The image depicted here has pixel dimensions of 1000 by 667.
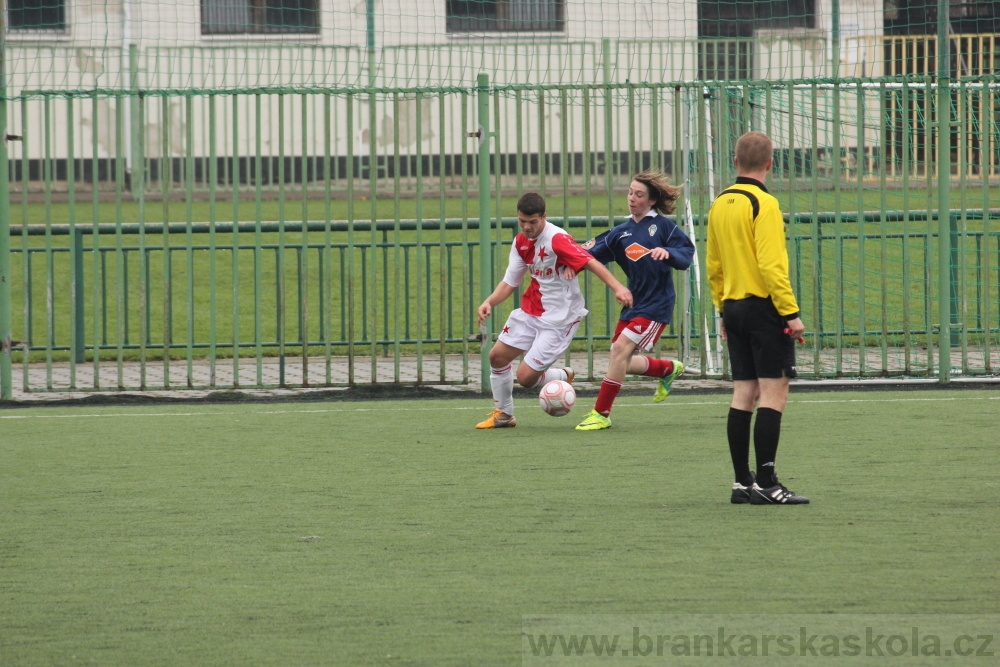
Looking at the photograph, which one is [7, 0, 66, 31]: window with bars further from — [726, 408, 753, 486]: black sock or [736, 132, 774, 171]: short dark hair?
[726, 408, 753, 486]: black sock

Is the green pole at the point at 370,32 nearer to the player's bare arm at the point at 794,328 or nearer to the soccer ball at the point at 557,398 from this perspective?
the soccer ball at the point at 557,398

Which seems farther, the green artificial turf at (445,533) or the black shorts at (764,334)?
the black shorts at (764,334)

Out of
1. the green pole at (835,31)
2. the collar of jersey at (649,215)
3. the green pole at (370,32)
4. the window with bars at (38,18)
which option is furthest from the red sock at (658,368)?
the window with bars at (38,18)

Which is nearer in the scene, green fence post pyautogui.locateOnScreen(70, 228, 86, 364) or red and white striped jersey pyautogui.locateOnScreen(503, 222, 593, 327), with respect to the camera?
red and white striped jersey pyautogui.locateOnScreen(503, 222, 593, 327)

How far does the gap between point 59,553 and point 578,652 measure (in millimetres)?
2369

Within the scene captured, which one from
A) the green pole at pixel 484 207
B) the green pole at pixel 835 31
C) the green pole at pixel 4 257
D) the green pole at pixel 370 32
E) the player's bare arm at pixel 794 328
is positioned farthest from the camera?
the green pole at pixel 835 31

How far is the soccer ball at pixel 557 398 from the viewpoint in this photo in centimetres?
872

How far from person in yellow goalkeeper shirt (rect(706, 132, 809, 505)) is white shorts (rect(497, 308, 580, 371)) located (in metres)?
2.65

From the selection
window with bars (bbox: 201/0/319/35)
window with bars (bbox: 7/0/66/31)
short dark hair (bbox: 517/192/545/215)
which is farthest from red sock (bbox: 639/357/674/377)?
window with bars (bbox: 201/0/319/35)

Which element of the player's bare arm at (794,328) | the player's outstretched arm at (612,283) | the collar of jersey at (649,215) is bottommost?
the player's bare arm at (794,328)

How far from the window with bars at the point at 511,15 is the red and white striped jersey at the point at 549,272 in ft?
19.0

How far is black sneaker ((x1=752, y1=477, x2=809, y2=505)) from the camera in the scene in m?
6.21

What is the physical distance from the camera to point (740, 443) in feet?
20.7

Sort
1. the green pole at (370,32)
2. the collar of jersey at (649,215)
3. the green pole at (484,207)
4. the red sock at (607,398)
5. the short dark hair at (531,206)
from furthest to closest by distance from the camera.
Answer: the green pole at (370,32) < the green pole at (484,207) < the collar of jersey at (649,215) < the red sock at (607,398) < the short dark hair at (531,206)
